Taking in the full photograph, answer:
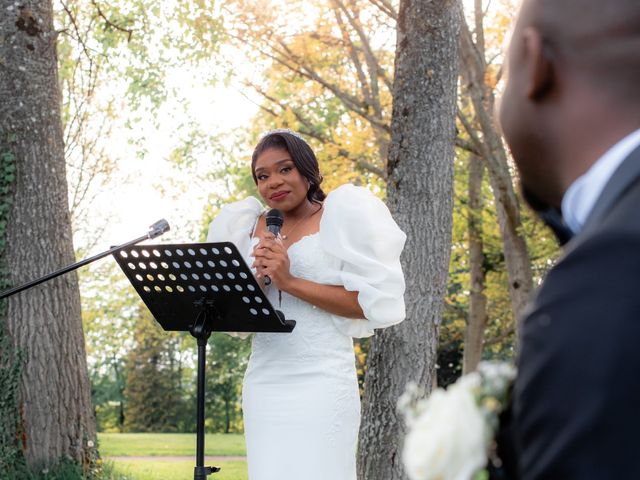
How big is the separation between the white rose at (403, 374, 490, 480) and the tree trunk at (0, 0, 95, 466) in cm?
537

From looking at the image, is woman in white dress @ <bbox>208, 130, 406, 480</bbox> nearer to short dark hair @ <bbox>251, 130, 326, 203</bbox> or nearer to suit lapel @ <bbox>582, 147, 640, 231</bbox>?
short dark hair @ <bbox>251, 130, 326, 203</bbox>

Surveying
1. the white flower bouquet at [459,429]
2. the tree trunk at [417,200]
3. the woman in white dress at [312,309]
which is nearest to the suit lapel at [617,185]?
the white flower bouquet at [459,429]

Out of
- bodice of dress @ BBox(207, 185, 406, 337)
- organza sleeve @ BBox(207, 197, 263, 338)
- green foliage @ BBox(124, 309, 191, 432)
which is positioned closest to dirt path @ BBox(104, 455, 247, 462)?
green foliage @ BBox(124, 309, 191, 432)

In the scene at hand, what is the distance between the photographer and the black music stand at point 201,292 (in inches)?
141

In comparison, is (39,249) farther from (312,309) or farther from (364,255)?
(364,255)

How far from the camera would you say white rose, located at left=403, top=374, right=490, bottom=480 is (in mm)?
1030

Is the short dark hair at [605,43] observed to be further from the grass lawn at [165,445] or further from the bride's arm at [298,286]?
the grass lawn at [165,445]

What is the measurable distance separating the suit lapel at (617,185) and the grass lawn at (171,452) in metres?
8.13

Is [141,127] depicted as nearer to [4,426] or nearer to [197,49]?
[197,49]

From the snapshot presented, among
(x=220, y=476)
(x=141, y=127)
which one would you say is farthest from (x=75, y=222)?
(x=220, y=476)

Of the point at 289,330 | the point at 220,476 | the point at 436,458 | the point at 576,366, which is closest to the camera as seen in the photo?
the point at 576,366

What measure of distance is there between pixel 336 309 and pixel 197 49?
842 cm

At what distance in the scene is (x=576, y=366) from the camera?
2.64ft

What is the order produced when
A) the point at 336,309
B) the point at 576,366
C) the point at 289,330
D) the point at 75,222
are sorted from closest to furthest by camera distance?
the point at 576,366
the point at 289,330
the point at 336,309
the point at 75,222
